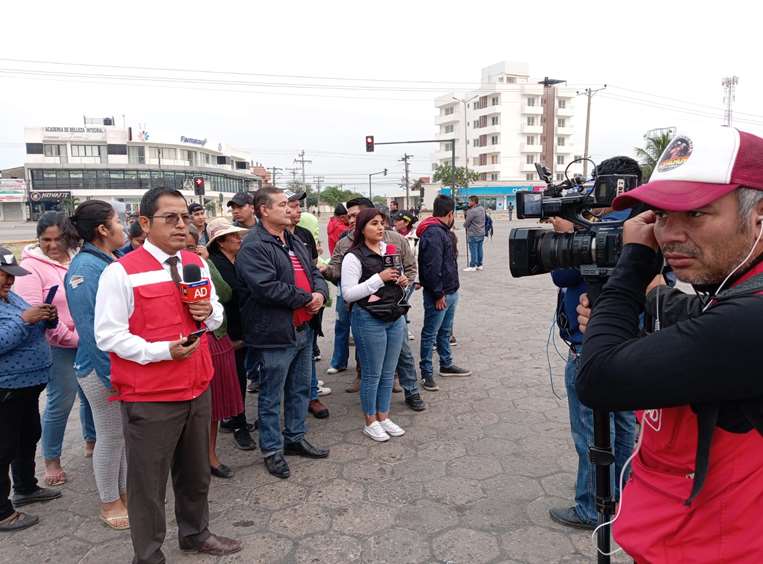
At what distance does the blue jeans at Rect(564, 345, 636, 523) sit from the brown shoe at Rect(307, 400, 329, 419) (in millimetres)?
2387

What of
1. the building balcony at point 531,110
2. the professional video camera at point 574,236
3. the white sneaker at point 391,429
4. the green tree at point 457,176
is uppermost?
the building balcony at point 531,110

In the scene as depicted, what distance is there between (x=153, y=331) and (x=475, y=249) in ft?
39.7

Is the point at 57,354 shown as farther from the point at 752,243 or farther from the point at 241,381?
the point at 752,243

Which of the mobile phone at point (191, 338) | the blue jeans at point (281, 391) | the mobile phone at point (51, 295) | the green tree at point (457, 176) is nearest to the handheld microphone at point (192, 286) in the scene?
the mobile phone at point (191, 338)

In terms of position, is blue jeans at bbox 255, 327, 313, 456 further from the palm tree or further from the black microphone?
the palm tree

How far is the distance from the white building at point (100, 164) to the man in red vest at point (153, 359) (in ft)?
239

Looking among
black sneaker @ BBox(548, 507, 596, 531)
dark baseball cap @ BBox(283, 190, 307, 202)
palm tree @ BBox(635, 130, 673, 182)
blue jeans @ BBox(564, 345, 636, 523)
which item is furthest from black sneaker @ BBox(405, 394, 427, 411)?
palm tree @ BBox(635, 130, 673, 182)

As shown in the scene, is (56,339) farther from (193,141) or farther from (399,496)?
(193,141)

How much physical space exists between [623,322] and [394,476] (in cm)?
274

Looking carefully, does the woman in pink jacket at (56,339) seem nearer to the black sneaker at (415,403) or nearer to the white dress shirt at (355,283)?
the white dress shirt at (355,283)

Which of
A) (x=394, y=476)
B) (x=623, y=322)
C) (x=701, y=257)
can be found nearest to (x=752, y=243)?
(x=701, y=257)

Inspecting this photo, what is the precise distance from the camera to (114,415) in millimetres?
3121

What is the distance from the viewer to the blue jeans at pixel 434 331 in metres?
5.38

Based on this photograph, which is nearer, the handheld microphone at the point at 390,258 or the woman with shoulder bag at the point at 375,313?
the woman with shoulder bag at the point at 375,313
